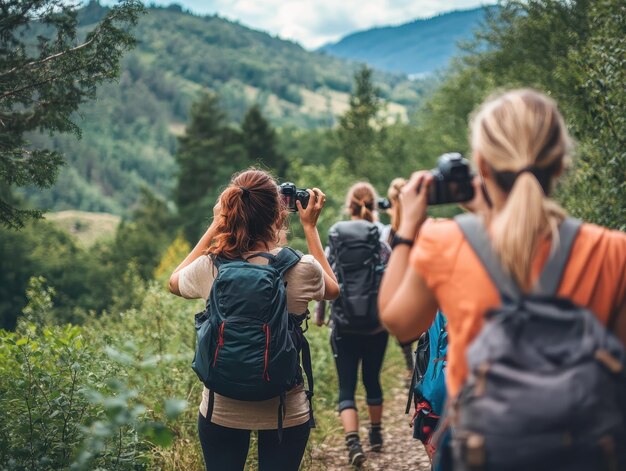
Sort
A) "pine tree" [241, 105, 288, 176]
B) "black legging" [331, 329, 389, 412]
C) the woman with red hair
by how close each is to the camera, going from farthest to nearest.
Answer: "pine tree" [241, 105, 288, 176], "black legging" [331, 329, 389, 412], the woman with red hair

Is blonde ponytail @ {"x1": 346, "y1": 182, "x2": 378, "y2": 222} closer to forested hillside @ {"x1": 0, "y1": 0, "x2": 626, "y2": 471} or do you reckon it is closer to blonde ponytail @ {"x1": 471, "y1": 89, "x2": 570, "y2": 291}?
forested hillside @ {"x1": 0, "y1": 0, "x2": 626, "y2": 471}

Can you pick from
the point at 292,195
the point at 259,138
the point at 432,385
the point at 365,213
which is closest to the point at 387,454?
the point at 365,213

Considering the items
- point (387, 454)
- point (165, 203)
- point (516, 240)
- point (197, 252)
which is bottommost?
point (165, 203)

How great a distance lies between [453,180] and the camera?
2012 millimetres

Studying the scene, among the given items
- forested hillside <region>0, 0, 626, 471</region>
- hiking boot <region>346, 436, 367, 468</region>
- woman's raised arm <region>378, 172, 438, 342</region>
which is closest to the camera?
woman's raised arm <region>378, 172, 438, 342</region>

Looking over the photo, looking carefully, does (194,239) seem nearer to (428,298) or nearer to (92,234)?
(92,234)

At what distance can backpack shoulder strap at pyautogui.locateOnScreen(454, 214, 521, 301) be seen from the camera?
1.74 meters

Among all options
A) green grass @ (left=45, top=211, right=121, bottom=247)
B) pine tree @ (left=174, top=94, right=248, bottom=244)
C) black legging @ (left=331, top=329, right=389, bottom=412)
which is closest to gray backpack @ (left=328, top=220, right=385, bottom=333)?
black legging @ (left=331, top=329, right=389, bottom=412)

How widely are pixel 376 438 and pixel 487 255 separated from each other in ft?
14.2

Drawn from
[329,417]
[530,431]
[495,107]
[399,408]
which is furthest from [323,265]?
[399,408]

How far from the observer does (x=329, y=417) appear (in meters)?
6.48

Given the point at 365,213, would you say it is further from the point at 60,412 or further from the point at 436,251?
the point at 436,251

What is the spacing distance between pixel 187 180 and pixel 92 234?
45576 mm

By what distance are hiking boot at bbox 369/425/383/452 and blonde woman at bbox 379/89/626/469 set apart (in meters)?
4.04
